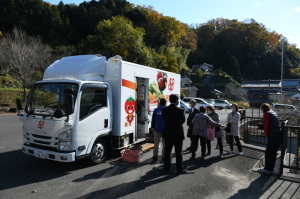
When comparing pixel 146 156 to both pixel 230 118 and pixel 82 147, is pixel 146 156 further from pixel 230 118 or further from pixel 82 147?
pixel 230 118

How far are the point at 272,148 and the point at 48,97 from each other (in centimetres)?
565

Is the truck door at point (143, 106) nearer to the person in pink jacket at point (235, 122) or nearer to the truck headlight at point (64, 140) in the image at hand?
the person in pink jacket at point (235, 122)

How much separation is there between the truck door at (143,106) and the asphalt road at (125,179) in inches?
55.0

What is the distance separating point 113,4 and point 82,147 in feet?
168

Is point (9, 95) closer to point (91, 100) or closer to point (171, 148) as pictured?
point (91, 100)

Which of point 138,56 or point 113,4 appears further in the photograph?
point 113,4

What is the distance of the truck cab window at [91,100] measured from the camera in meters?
5.40

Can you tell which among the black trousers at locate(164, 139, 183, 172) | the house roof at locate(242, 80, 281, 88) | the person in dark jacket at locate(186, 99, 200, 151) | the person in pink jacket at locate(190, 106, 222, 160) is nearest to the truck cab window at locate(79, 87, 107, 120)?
the black trousers at locate(164, 139, 183, 172)

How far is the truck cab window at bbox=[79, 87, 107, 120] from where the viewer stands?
5.40 m

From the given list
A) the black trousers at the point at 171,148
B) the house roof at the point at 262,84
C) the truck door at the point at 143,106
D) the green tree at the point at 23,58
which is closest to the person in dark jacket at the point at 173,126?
the black trousers at the point at 171,148

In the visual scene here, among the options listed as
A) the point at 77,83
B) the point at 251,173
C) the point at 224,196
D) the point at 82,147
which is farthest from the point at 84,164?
the point at 251,173

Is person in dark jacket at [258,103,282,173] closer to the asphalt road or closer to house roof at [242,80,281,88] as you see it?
the asphalt road

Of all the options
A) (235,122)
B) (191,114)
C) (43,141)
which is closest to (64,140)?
(43,141)

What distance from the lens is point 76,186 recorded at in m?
4.67
